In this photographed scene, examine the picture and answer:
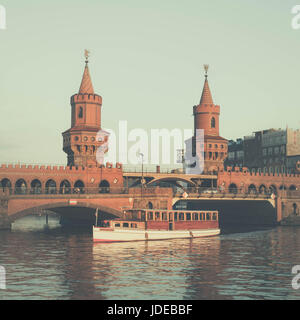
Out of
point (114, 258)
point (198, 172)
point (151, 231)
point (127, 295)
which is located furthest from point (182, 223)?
point (198, 172)

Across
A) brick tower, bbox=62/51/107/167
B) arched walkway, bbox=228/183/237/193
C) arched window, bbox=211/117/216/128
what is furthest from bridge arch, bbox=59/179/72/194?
arched window, bbox=211/117/216/128

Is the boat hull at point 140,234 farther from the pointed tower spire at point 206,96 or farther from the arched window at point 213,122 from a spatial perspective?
the pointed tower spire at point 206,96

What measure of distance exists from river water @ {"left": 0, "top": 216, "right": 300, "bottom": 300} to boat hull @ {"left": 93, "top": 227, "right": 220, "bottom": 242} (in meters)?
2.01

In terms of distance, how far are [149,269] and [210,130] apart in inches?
3845

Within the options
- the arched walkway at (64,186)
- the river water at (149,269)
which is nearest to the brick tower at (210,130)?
the arched walkway at (64,186)

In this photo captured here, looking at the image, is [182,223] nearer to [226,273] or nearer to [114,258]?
[114,258]

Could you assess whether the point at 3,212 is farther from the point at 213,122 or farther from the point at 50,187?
the point at 213,122

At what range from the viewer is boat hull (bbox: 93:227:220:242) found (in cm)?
7112

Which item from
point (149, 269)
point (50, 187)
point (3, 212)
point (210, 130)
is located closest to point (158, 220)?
point (3, 212)

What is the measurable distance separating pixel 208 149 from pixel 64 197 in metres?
59.7

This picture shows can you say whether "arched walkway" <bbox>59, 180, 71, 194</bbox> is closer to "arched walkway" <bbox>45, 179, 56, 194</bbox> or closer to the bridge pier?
"arched walkway" <bbox>45, 179, 56, 194</bbox>

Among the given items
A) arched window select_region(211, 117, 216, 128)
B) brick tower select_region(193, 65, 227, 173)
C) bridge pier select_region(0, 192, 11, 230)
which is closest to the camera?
bridge pier select_region(0, 192, 11, 230)

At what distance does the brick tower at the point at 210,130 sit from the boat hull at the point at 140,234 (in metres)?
56.8

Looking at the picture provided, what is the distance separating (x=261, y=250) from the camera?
65.4m
